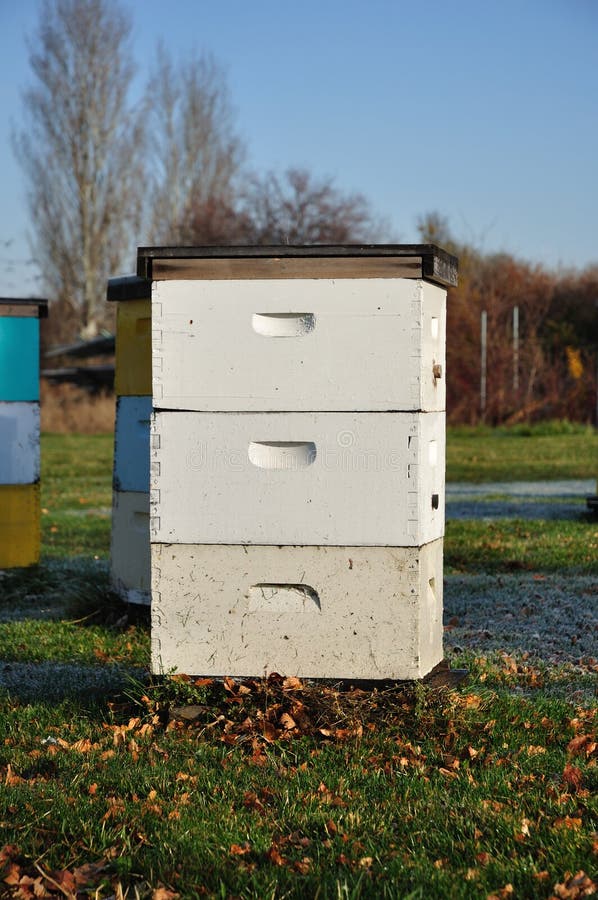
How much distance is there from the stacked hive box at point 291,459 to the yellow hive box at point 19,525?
440 cm

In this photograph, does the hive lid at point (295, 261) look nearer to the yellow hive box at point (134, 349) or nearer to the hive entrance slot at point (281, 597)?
the hive entrance slot at point (281, 597)

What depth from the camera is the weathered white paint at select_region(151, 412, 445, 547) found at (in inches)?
188

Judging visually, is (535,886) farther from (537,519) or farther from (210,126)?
(210,126)

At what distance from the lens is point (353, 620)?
189 inches

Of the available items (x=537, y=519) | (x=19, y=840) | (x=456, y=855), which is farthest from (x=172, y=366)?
(x=537, y=519)

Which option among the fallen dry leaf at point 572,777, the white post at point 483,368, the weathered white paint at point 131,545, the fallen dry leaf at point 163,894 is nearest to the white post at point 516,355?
the white post at point 483,368

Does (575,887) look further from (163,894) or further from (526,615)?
(526,615)

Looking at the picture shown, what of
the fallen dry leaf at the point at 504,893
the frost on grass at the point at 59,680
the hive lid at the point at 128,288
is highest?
the hive lid at the point at 128,288

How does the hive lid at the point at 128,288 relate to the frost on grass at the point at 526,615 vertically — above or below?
above

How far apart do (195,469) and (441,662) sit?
1.49m

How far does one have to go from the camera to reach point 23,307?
8.98 m

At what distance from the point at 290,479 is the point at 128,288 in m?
2.49

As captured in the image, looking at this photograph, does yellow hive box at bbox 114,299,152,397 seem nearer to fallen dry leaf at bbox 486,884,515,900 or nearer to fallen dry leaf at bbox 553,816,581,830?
fallen dry leaf at bbox 553,816,581,830

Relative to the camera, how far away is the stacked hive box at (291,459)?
4762mm
